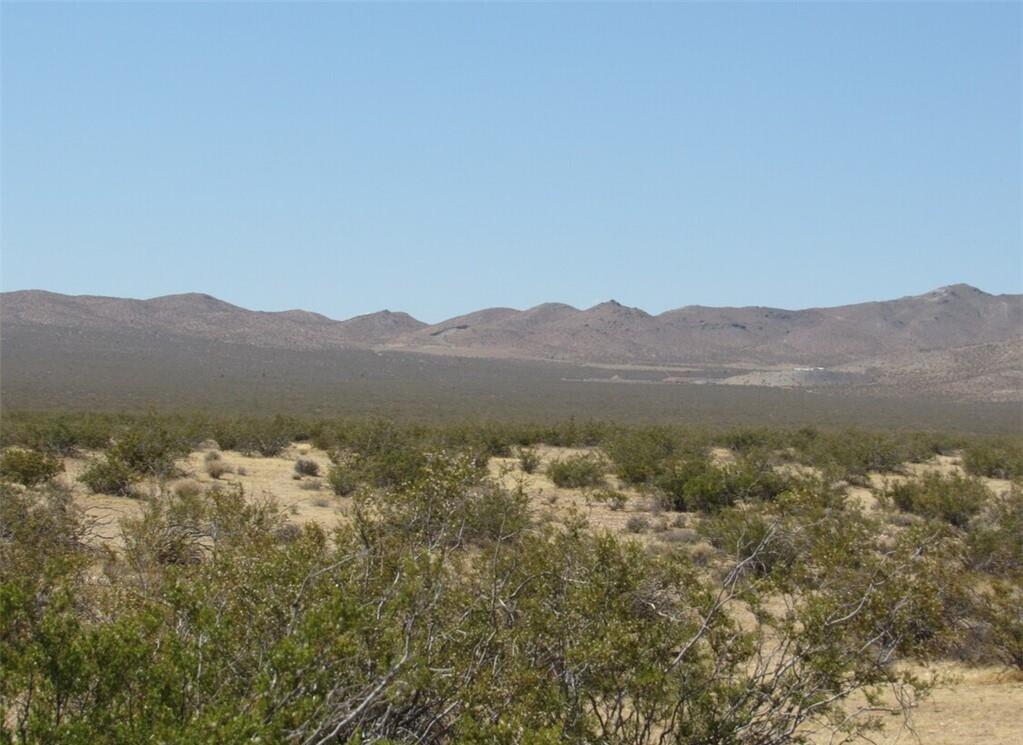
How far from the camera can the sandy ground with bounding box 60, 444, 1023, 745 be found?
31.9 ft

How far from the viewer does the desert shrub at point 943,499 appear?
20.0 meters

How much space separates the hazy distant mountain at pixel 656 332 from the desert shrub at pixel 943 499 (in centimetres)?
7825

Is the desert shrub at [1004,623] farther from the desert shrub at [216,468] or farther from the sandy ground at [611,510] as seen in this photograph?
the desert shrub at [216,468]

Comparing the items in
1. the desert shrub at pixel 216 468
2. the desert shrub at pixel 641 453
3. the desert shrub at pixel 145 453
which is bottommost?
the desert shrub at pixel 216 468

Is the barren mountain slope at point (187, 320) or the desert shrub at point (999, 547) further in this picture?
the barren mountain slope at point (187, 320)

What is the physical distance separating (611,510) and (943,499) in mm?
6642

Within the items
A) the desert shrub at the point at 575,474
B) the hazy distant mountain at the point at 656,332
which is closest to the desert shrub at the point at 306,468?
the desert shrub at the point at 575,474

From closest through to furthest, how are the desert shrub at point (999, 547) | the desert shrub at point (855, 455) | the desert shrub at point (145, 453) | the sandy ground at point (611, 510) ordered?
the sandy ground at point (611, 510)
the desert shrub at point (999, 547)
the desert shrub at point (145, 453)
the desert shrub at point (855, 455)

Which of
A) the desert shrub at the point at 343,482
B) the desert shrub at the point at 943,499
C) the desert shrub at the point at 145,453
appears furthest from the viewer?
the desert shrub at the point at 343,482

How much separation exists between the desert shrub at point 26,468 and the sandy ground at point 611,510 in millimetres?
570

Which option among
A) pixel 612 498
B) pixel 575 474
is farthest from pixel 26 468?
pixel 575 474

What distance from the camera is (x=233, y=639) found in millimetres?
6074

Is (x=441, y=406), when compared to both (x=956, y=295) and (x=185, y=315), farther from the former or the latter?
(x=956, y=295)

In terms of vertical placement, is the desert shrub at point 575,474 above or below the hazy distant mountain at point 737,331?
below
